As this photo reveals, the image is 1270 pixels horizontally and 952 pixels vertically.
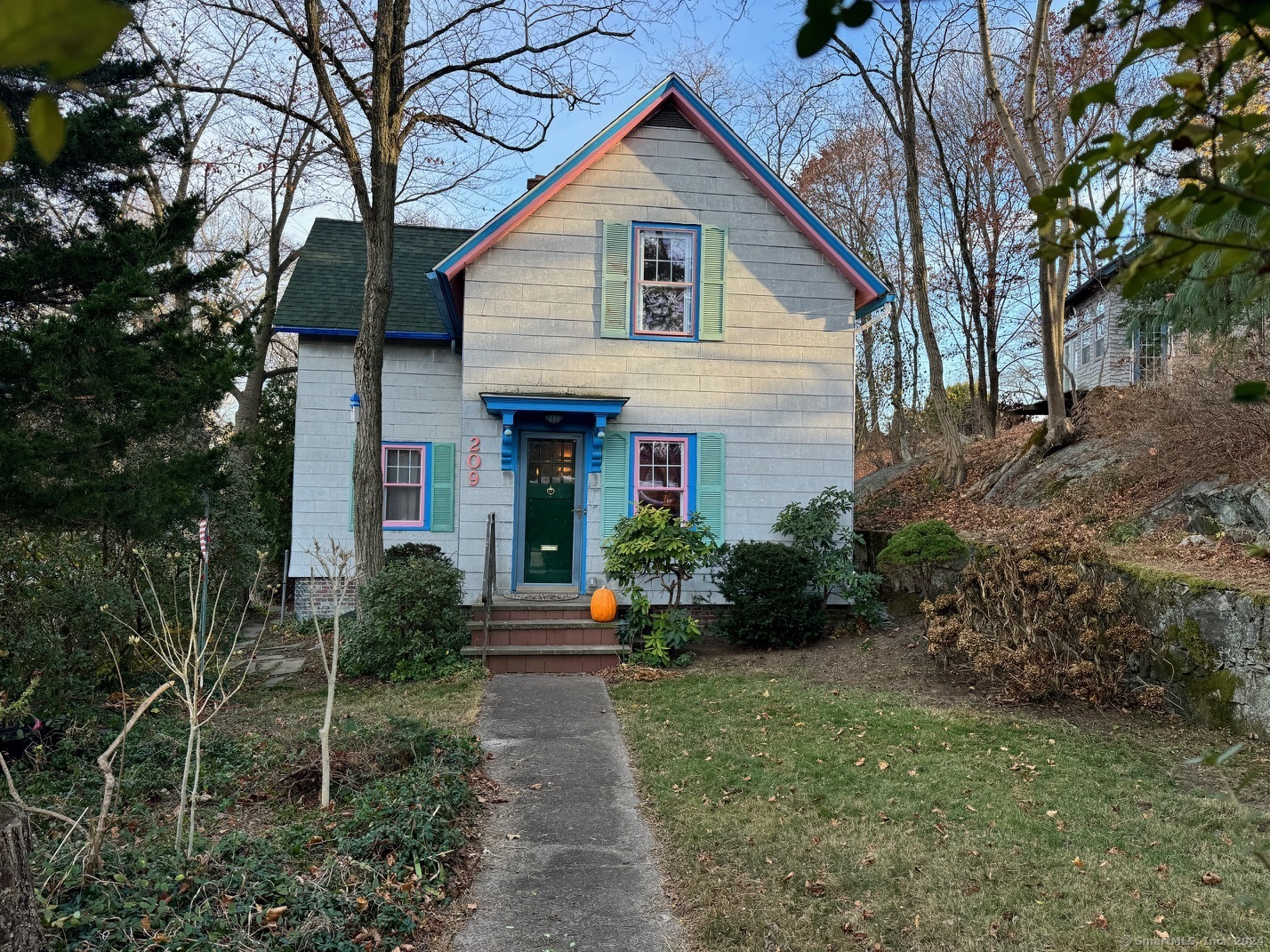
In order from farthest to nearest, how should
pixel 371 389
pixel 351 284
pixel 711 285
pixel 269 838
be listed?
pixel 351 284
pixel 711 285
pixel 371 389
pixel 269 838

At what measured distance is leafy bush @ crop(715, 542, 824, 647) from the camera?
11047 millimetres

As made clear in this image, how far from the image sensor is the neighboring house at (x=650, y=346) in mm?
12117

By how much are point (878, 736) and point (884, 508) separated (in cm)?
1037

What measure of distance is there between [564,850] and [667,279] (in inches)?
352

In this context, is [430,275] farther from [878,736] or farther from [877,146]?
[877,146]

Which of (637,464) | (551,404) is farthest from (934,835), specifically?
(637,464)

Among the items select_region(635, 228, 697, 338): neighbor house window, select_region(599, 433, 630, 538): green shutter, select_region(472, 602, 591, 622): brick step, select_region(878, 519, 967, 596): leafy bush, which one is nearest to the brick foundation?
select_region(472, 602, 591, 622): brick step

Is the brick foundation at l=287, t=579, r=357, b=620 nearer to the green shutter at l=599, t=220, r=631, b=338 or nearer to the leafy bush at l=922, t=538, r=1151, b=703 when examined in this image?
the green shutter at l=599, t=220, r=631, b=338

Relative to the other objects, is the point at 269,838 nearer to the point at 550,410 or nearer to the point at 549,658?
the point at 549,658

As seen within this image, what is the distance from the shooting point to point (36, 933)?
3.24m

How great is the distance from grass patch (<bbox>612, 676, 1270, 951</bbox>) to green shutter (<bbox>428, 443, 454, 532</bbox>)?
6.27m

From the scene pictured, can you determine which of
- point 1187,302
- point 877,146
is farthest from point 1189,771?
point 877,146

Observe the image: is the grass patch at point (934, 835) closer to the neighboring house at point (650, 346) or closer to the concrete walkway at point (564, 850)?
the concrete walkway at point (564, 850)

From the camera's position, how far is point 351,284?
14.8 meters
